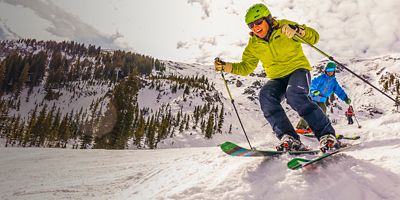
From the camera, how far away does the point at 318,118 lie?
3559 millimetres

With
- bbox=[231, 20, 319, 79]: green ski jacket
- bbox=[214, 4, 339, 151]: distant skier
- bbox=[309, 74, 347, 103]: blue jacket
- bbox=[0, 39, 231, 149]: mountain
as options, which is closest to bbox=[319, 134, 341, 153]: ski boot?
bbox=[214, 4, 339, 151]: distant skier

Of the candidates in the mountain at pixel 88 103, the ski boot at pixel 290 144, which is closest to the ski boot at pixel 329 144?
the ski boot at pixel 290 144

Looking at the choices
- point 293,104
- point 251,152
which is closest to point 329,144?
point 293,104

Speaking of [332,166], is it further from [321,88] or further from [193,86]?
[193,86]

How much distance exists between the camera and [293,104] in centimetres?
370

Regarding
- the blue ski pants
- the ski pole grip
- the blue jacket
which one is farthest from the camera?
the blue jacket

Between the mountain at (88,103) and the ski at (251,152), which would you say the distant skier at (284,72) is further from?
the mountain at (88,103)

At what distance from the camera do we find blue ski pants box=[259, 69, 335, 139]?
3.57m

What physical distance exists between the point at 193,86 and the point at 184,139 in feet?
224

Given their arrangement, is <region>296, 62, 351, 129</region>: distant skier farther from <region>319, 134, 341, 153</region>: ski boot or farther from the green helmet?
<region>319, 134, 341, 153</region>: ski boot

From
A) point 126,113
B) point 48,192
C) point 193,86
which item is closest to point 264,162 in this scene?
point 48,192

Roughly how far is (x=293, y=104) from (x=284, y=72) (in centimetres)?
64

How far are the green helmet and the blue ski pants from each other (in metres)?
1.03

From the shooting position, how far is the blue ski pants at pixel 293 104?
3568 mm
